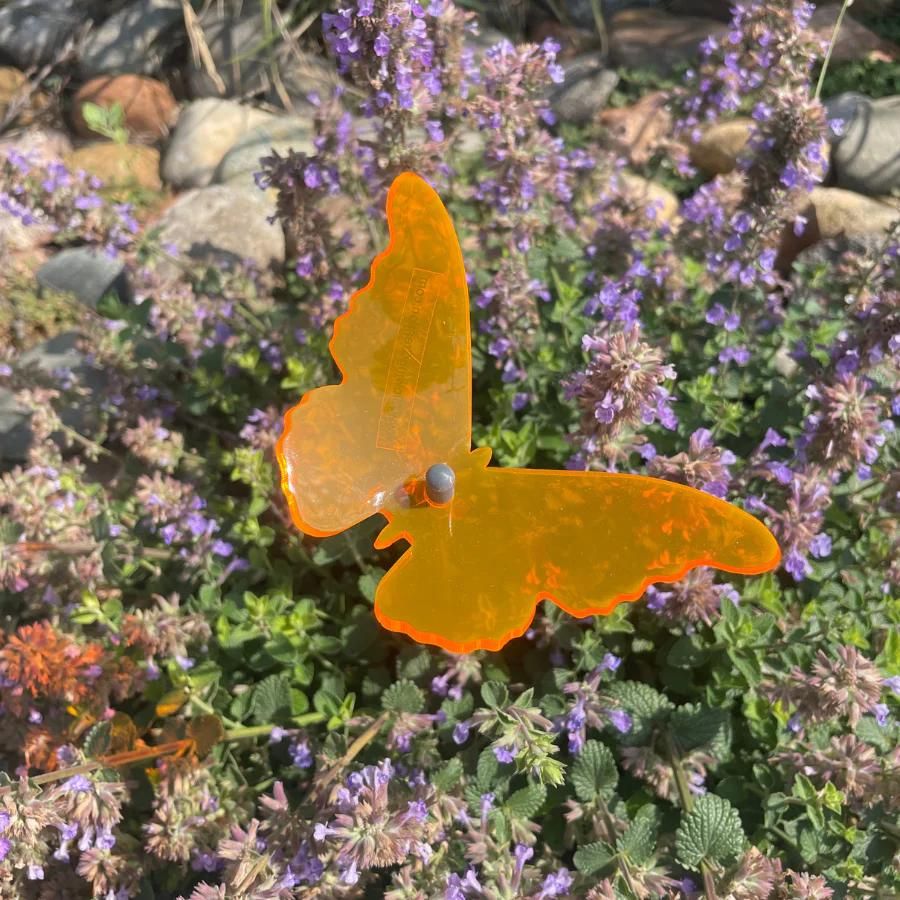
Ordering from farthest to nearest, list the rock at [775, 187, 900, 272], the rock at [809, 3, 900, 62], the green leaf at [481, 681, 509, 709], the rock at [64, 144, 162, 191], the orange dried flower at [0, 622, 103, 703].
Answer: the rock at [64, 144, 162, 191] → the rock at [809, 3, 900, 62] → the rock at [775, 187, 900, 272] → the orange dried flower at [0, 622, 103, 703] → the green leaf at [481, 681, 509, 709]

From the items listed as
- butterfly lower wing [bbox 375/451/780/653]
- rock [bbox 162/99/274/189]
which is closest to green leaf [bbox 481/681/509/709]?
butterfly lower wing [bbox 375/451/780/653]

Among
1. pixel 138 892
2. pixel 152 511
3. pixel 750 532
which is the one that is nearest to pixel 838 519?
pixel 750 532

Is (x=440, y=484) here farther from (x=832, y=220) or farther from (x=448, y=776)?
(x=832, y=220)

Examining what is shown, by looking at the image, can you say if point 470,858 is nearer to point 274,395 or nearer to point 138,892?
point 138,892

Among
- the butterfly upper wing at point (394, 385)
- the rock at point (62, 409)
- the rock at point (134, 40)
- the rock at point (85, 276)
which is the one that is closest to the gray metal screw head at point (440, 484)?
the butterfly upper wing at point (394, 385)

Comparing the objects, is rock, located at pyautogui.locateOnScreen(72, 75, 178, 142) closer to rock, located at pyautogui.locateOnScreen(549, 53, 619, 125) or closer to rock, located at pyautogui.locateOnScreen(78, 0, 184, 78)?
rock, located at pyautogui.locateOnScreen(78, 0, 184, 78)

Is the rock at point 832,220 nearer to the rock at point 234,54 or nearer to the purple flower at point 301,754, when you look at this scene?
the purple flower at point 301,754
